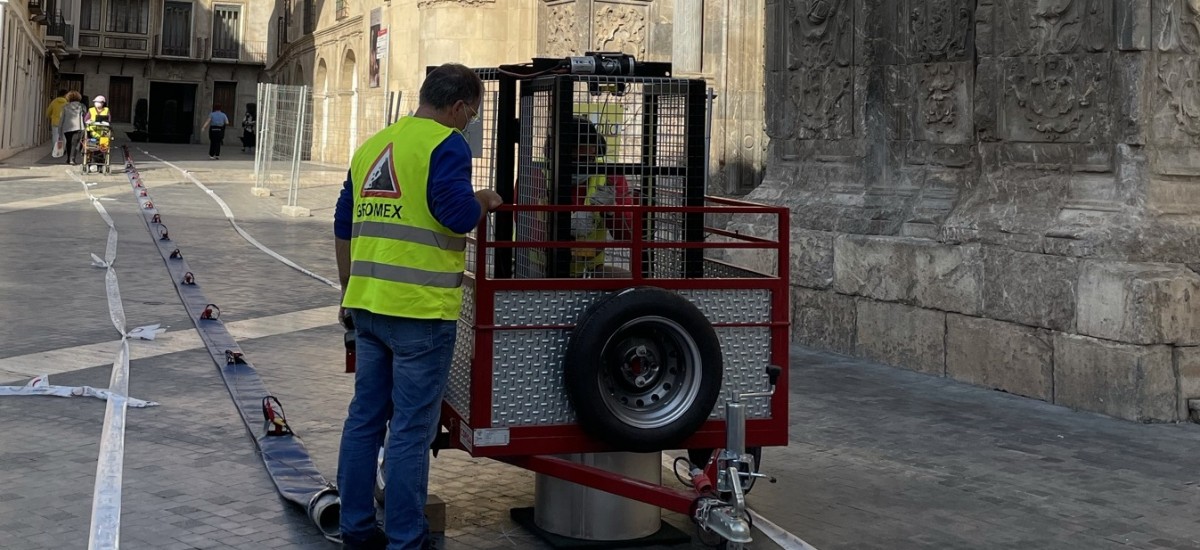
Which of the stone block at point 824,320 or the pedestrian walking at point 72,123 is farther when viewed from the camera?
the pedestrian walking at point 72,123

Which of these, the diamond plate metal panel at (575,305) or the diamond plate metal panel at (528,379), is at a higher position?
the diamond plate metal panel at (575,305)

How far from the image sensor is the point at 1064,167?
8797mm

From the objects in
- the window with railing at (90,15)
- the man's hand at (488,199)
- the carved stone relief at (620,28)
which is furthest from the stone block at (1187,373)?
the window with railing at (90,15)

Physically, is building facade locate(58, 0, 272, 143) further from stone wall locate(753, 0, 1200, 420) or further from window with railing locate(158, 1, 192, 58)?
stone wall locate(753, 0, 1200, 420)

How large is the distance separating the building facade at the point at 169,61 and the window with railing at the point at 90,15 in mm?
49

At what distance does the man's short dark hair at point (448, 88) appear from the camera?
16.4 feet

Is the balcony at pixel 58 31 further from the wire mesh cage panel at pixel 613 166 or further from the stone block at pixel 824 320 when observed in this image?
the wire mesh cage panel at pixel 613 166

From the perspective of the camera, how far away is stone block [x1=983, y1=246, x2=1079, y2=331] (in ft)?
27.8

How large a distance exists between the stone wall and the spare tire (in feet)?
13.2

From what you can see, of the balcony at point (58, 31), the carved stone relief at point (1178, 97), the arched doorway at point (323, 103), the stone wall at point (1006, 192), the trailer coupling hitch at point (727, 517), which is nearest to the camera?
the trailer coupling hitch at point (727, 517)

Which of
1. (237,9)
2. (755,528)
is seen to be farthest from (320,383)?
(237,9)

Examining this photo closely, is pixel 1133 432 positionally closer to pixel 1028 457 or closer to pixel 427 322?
pixel 1028 457

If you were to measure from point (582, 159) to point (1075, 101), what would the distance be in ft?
14.2

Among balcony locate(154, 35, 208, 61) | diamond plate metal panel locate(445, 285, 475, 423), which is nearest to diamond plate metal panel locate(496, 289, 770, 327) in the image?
diamond plate metal panel locate(445, 285, 475, 423)
